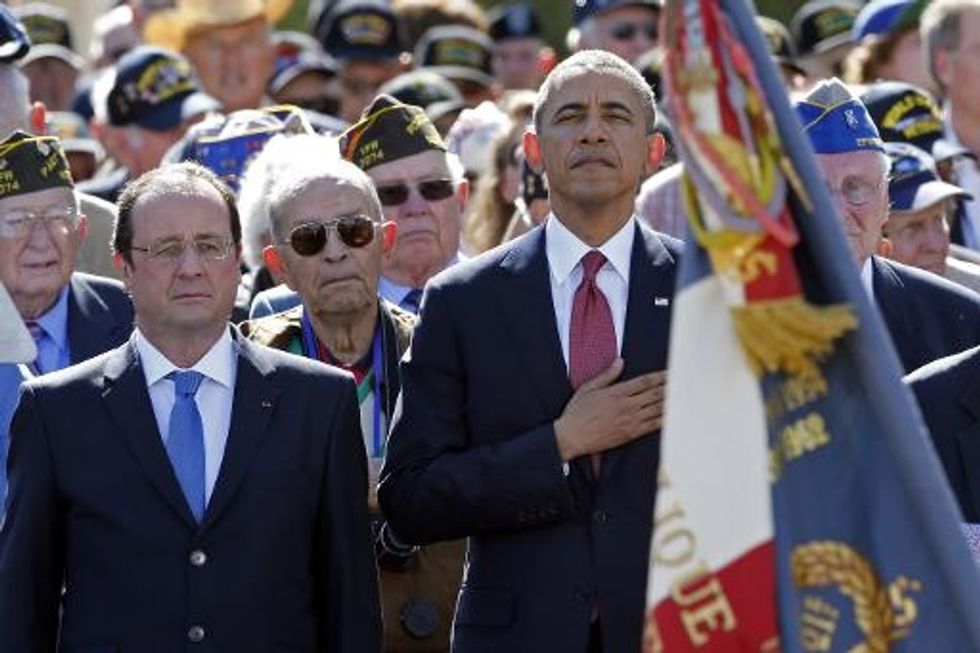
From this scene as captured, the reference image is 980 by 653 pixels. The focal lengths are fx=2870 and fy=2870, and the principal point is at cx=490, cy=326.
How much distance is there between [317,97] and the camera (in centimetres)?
1427

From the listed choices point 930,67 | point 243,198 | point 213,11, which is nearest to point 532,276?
point 243,198

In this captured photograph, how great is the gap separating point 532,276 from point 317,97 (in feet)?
25.3

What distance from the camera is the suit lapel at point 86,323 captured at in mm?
8242

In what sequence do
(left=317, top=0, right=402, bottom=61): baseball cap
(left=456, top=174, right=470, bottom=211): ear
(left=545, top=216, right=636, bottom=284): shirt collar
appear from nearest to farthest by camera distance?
(left=545, top=216, right=636, bottom=284): shirt collar
(left=456, top=174, right=470, bottom=211): ear
(left=317, top=0, right=402, bottom=61): baseball cap

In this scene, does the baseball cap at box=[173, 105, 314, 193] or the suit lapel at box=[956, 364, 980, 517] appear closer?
the suit lapel at box=[956, 364, 980, 517]

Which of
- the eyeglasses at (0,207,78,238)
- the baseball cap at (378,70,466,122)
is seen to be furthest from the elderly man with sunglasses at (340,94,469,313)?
the baseball cap at (378,70,466,122)

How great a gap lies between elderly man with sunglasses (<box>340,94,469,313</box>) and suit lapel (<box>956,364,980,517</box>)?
9.61ft

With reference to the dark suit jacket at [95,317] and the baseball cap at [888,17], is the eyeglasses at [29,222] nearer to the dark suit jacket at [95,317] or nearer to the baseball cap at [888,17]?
the dark suit jacket at [95,317]

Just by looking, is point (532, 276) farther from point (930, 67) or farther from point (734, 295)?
point (930, 67)

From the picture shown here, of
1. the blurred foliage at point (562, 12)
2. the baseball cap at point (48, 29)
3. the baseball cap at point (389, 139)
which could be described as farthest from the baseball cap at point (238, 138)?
the blurred foliage at point (562, 12)

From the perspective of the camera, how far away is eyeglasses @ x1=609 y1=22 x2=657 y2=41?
13102mm

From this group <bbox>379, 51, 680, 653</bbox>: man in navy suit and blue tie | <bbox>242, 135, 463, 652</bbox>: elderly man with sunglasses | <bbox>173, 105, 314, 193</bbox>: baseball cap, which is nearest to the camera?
<bbox>379, 51, 680, 653</bbox>: man in navy suit and blue tie

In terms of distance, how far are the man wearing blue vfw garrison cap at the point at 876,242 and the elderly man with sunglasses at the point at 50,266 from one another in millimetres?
2071

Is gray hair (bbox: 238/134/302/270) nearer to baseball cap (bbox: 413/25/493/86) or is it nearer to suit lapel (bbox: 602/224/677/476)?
suit lapel (bbox: 602/224/677/476)
